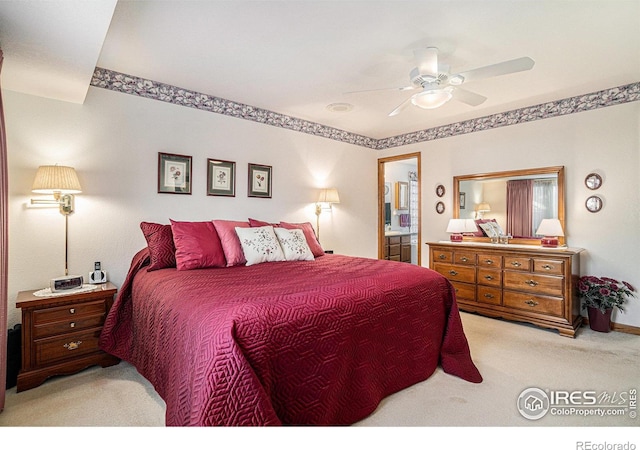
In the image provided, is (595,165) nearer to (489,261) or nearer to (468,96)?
(489,261)

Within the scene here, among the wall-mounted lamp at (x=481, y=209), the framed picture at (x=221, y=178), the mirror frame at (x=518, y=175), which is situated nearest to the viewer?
the framed picture at (x=221, y=178)

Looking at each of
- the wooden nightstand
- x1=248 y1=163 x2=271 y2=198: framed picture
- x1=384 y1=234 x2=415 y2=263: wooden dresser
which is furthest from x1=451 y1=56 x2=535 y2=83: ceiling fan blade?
x1=384 y1=234 x2=415 y2=263: wooden dresser

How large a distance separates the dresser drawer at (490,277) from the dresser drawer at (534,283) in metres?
0.07

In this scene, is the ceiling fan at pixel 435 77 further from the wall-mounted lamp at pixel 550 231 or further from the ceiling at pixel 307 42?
the wall-mounted lamp at pixel 550 231

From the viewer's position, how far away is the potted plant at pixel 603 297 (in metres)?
3.12

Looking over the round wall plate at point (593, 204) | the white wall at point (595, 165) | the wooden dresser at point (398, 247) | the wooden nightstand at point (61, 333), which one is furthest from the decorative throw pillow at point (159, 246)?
the round wall plate at point (593, 204)

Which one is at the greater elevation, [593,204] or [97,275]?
[593,204]

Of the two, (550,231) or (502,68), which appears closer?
(502,68)

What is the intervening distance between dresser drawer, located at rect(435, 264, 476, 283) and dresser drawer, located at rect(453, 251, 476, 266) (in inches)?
2.3

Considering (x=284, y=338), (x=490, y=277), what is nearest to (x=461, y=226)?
(x=490, y=277)

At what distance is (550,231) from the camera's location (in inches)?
134

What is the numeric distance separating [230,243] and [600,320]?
12.2 feet

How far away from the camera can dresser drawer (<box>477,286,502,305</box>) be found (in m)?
3.60

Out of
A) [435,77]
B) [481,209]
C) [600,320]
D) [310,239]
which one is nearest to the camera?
A: [435,77]
